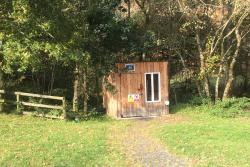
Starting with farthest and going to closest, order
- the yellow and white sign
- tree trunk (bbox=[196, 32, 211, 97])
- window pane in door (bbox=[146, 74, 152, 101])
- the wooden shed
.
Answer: tree trunk (bbox=[196, 32, 211, 97]) → window pane in door (bbox=[146, 74, 152, 101]) → the yellow and white sign → the wooden shed

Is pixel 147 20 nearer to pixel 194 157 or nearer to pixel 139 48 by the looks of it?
pixel 139 48

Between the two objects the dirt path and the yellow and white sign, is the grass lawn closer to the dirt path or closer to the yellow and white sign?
the dirt path

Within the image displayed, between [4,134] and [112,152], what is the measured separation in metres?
4.15

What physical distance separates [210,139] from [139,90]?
577 centimetres

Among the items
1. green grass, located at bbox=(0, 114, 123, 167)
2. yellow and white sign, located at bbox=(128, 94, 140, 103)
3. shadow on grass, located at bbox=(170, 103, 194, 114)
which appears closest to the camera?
green grass, located at bbox=(0, 114, 123, 167)

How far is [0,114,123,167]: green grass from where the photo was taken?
41.2 ft

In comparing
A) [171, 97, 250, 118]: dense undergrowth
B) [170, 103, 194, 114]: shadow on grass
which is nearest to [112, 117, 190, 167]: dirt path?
[170, 103, 194, 114]: shadow on grass

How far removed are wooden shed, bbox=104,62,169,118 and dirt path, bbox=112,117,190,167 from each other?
4.59ft

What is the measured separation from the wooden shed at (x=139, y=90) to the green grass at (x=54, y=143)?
1395 mm

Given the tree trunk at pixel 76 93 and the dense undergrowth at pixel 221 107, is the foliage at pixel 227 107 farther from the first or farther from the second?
the tree trunk at pixel 76 93

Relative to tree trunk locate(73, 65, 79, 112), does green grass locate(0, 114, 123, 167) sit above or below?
below

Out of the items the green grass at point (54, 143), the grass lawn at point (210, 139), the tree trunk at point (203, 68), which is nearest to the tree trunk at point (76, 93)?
the green grass at point (54, 143)

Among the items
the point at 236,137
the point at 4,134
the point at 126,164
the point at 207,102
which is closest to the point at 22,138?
the point at 4,134

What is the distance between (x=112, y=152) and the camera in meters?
13.7
